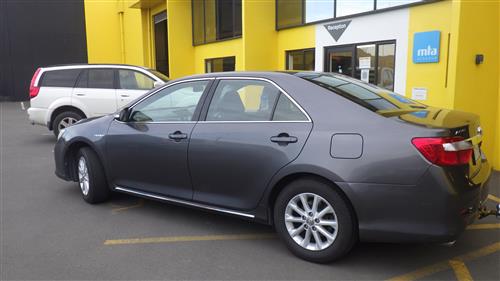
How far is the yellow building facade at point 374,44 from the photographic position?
271 inches

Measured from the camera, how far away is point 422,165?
3158 mm

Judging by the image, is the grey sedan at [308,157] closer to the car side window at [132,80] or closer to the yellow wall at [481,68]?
the yellow wall at [481,68]

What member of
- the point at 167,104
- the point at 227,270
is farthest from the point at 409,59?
the point at 227,270

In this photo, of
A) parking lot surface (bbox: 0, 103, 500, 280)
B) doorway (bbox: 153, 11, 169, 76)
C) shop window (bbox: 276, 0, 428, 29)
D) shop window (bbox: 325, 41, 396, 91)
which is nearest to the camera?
parking lot surface (bbox: 0, 103, 500, 280)

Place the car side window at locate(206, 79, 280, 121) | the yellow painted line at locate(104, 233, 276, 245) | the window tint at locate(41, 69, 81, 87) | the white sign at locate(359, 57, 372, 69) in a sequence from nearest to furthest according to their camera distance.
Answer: the car side window at locate(206, 79, 280, 121), the yellow painted line at locate(104, 233, 276, 245), the white sign at locate(359, 57, 372, 69), the window tint at locate(41, 69, 81, 87)

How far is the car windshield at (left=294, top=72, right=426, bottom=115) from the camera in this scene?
3.73 meters

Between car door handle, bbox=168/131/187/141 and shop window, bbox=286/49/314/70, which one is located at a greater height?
shop window, bbox=286/49/314/70

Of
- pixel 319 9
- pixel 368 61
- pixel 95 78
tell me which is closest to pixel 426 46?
pixel 368 61

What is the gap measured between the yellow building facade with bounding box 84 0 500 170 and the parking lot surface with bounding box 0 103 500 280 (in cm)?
211

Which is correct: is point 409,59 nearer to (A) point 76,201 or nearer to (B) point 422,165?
(B) point 422,165

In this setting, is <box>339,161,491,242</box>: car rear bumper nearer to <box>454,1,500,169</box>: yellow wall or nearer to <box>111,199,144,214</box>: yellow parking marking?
<box>111,199,144,214</box>: yellow parking marking

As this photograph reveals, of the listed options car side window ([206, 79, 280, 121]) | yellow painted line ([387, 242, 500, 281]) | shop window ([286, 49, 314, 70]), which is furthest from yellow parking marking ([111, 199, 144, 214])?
shop window ([286, 49, 314, 70])

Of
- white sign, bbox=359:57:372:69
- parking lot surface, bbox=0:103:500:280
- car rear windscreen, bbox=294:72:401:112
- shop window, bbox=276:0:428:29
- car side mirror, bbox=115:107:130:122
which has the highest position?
shop window, bbox=276:0:428:29

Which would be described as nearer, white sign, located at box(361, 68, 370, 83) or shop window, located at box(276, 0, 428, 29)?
shop window, located at box(276, 0, 428, 29)
